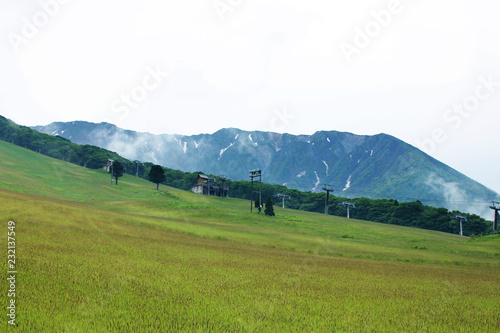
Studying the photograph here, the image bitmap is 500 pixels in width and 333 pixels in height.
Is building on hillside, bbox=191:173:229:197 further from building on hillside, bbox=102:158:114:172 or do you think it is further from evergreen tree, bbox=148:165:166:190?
building on hillside, bbox=102:158:114:172

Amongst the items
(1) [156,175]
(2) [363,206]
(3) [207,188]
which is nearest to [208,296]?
(1) [156,175]

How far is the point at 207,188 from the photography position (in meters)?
166

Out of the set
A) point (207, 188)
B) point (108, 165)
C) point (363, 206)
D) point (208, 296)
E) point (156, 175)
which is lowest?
point (363, 206)

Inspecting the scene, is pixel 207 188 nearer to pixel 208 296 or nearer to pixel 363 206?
pixel 363 206

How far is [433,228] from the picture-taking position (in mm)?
149250

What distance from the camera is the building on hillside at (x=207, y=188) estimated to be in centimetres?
16500

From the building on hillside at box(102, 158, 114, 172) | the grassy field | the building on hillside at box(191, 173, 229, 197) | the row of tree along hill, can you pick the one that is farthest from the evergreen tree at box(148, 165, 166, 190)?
the grassy field

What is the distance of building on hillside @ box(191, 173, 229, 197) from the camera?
165m

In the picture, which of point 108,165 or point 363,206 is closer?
point 363,206

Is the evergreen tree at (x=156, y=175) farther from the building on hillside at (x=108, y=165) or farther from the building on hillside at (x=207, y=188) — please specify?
the building on hillside at (x=108, y=165)

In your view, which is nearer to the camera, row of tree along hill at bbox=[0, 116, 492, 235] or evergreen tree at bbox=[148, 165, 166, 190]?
evergreen tree at bbox=[148, 165, 166, 190]

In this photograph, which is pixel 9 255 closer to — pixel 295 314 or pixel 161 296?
pixel 161 296

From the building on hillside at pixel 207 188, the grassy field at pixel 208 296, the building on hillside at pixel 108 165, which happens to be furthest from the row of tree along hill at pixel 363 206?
the grassy field at pixel 208 296

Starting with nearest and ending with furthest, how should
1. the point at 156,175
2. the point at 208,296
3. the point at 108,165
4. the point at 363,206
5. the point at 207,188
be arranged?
the point at 208,296, the point at 156,175, the point at 207,188, the point at 363,206, the point at 108,165
